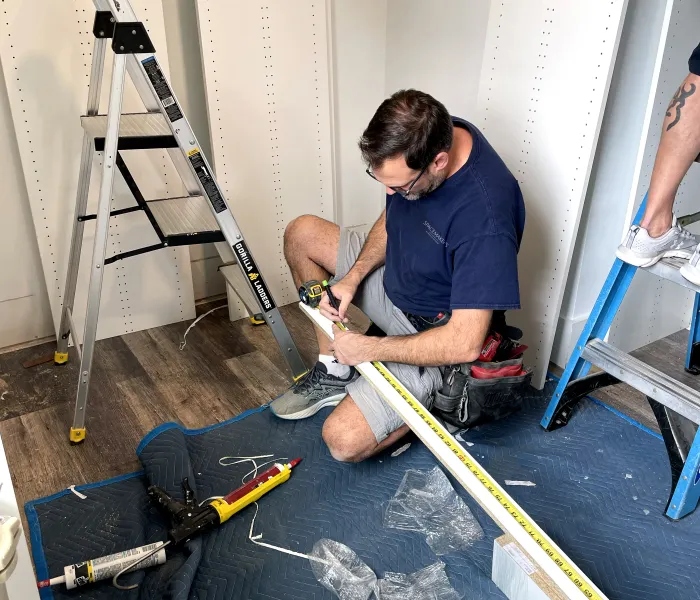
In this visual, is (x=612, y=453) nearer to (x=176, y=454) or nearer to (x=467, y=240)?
(x=467, y=240)

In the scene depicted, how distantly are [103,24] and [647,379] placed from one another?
186 cm

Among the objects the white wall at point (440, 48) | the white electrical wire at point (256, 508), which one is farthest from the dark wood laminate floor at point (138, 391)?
the white wall at point (440, 48)

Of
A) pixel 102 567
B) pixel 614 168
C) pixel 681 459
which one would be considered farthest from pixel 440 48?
pixel 102 567

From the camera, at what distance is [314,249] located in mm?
2328

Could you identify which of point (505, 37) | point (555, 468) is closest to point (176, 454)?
point (555, 468)

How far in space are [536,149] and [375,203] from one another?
115 centimetres

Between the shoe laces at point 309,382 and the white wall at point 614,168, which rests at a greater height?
the white wall at point 614,168

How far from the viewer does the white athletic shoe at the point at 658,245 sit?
1695 mm

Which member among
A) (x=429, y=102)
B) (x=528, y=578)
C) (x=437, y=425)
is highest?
(x=429, y=102)

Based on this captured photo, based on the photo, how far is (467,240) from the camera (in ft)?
5.57

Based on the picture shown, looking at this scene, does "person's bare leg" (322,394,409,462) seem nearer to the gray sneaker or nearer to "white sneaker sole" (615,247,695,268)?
the gray sneaker

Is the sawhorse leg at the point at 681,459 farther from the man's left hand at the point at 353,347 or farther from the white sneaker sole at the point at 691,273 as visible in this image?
the man's left hand at the point at 353,347

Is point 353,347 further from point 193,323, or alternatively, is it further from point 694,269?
point 193,323

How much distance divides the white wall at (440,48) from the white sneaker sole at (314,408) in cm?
126
